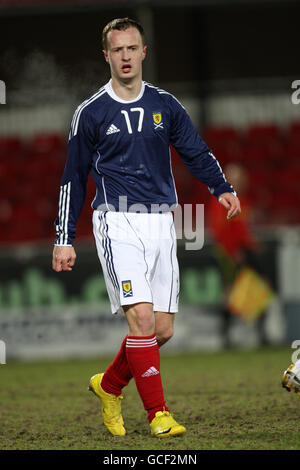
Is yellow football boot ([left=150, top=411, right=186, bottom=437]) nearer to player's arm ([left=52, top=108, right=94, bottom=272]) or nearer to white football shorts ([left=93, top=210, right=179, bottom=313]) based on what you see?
white football shorts ([left=93, top=210, right=179, bottom=313])

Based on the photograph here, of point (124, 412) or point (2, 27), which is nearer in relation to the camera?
point (124, 412)

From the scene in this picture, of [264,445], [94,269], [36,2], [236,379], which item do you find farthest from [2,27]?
[264,445]

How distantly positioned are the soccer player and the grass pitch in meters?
0.31

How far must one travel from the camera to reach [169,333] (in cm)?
507

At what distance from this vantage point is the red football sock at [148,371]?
4.82 meters

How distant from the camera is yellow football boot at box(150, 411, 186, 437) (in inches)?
185

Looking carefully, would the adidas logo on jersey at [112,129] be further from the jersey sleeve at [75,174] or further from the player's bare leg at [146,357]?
the player's bare leg at [146,357]

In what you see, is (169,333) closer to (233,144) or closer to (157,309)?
(157,309)

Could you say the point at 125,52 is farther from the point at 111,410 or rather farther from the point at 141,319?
the point at 111,410

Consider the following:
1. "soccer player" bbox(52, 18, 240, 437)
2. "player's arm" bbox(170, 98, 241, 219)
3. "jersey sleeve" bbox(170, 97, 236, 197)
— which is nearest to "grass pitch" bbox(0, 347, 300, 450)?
"soccer player" bbox(52, 18, 240, 437)

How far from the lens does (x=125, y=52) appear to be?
4848mm

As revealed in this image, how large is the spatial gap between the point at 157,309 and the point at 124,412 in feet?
4.30

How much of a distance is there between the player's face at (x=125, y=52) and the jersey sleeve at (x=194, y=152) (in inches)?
14.0

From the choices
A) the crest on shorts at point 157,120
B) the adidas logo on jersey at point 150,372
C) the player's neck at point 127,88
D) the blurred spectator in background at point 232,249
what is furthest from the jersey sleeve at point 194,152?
the blurred spectator in background at point 232,249
